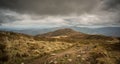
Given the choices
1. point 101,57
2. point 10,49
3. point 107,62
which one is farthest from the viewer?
point 10,49

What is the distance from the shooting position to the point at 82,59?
16453 mm

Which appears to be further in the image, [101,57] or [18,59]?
[18,59]

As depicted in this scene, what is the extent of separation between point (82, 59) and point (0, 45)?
1291cm

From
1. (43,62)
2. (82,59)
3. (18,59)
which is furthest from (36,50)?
(82,59)

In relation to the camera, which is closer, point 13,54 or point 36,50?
point 13,54

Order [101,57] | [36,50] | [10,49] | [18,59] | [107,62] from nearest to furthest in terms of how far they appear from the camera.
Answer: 1. [107,62]
2. [101,57]
3. [18,59]
4. [10,49]
5. [36,50]

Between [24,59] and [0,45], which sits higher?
[0,45]

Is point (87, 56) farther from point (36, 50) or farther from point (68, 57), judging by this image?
point (36, 50)

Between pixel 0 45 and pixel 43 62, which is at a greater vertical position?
pixel 0 45

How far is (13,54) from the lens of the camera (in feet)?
65.1

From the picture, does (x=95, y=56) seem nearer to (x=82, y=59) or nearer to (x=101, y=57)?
(x=101, y=57)

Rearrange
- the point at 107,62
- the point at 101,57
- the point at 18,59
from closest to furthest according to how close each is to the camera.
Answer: the point at 107,62 < the point at 101,57 < the point at 18,59

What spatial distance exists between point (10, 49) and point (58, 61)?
8.49 m

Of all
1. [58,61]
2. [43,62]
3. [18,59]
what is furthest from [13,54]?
[58,61]
